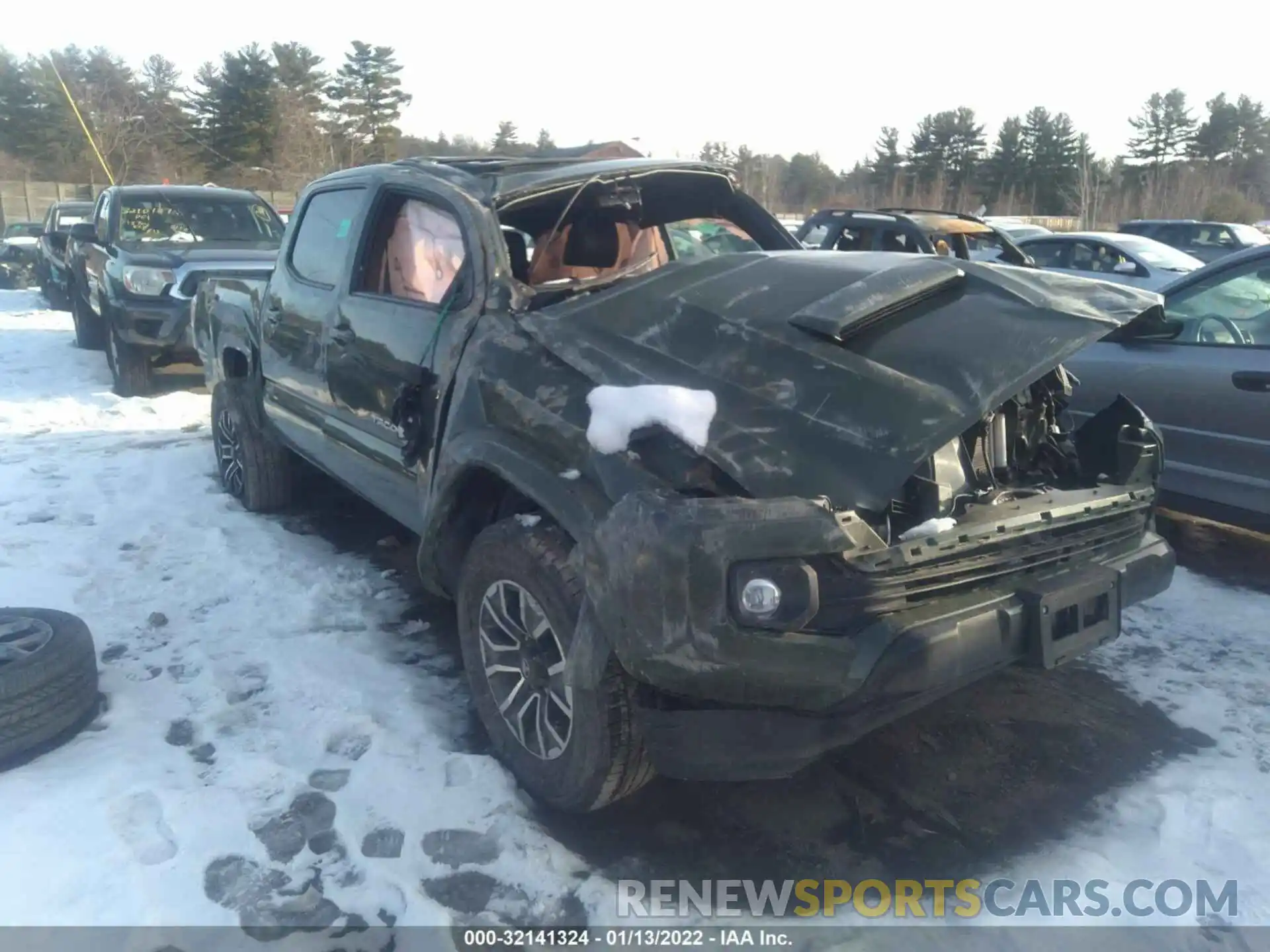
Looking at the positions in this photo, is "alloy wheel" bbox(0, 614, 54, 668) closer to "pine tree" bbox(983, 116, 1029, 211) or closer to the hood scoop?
the hood scoop

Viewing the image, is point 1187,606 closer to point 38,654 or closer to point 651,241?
point 651,241

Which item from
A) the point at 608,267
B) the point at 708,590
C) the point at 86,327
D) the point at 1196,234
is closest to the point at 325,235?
the point at 608,267

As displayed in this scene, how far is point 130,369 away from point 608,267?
6679 mm

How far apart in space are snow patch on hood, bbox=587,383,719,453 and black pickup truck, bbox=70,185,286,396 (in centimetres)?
622

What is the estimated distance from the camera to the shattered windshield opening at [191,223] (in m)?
9.69

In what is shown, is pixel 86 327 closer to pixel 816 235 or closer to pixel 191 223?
pixel 191 223

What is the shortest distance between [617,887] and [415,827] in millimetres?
634

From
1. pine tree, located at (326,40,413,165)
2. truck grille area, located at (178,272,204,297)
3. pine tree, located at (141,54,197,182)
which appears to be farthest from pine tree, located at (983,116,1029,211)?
truck grille area, located at (178,272,204,297)

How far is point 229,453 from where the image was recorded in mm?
6062

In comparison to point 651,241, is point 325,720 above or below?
below

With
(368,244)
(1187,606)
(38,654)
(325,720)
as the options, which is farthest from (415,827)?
(1187,606)

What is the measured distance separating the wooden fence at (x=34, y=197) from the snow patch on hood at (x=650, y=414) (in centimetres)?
3228

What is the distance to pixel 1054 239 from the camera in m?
13.2
